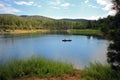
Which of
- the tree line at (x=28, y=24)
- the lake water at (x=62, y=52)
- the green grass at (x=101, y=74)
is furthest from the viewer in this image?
the tree line at (x=28, y=24)

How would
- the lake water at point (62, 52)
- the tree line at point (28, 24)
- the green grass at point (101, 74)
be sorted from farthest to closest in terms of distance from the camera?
the tree line at point (28, 24), the lake water at point (62, 52), the green grass at point (101, 74)

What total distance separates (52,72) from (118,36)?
2.85 m

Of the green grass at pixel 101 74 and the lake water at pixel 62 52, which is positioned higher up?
the green grass at pixel 101 74

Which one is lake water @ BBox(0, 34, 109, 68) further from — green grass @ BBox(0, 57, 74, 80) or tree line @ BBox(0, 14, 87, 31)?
tree line @ BBox(0, 14, 87, 31)

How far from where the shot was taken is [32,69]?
717 centimetres

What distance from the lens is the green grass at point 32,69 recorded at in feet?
21.6

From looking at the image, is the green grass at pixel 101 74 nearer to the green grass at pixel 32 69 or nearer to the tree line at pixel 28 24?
the green grass at pixel 32 69

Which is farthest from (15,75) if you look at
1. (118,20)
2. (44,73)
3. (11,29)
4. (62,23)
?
(62,23)

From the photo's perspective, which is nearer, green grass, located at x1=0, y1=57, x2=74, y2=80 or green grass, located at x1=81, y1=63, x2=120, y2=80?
green grass, located at x1=81, y1=63, x2=120, y2=80

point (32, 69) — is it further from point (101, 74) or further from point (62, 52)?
point (62, 52)

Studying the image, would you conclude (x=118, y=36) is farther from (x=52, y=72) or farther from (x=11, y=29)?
(x=11, y=29)

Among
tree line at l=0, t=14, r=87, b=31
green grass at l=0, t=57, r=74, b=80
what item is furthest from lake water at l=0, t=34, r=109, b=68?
tree line at l=0, t=14, r=87, b=31

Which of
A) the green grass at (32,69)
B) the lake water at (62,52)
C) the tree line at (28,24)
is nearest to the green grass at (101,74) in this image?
the green grass at (32,69)

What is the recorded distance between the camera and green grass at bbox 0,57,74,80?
6.59 meters
